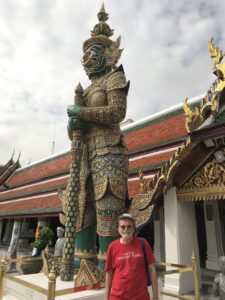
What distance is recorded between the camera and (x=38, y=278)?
12.3 ft

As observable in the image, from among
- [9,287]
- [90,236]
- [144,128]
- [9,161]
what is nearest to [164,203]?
[90,236]

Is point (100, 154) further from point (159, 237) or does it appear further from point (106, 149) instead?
point (159, 237)

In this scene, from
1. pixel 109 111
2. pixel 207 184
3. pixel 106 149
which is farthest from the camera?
pixel 207 184

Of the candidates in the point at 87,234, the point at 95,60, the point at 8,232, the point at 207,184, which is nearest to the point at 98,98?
the point at 95,60

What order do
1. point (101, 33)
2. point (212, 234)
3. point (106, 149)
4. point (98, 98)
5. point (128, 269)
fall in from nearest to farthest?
1. point (128, 269)
2. point (106, 149)
3. point (98, 98)
4. point (101, 33)
5. point (212, 234)

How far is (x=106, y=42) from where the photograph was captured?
163 inches

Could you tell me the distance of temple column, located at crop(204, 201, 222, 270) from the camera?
267 inches

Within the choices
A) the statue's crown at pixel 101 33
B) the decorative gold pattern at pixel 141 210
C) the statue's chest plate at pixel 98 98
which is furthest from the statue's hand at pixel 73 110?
the decorative gold pattern at pixel 141 210

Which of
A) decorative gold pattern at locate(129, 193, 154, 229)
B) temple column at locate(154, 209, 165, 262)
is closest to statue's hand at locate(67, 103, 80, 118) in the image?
decorative gold pattern at locate(129, 193, 154, 229)

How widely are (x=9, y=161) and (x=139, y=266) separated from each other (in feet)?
67.4

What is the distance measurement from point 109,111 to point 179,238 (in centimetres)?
308

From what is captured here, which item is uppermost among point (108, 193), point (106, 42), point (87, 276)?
point (106, 42)

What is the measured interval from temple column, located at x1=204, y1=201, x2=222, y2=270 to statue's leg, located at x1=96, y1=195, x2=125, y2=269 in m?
4.48

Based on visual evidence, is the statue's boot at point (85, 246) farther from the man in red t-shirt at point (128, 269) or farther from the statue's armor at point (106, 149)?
the man in red t-shirt at point (128, 269)
